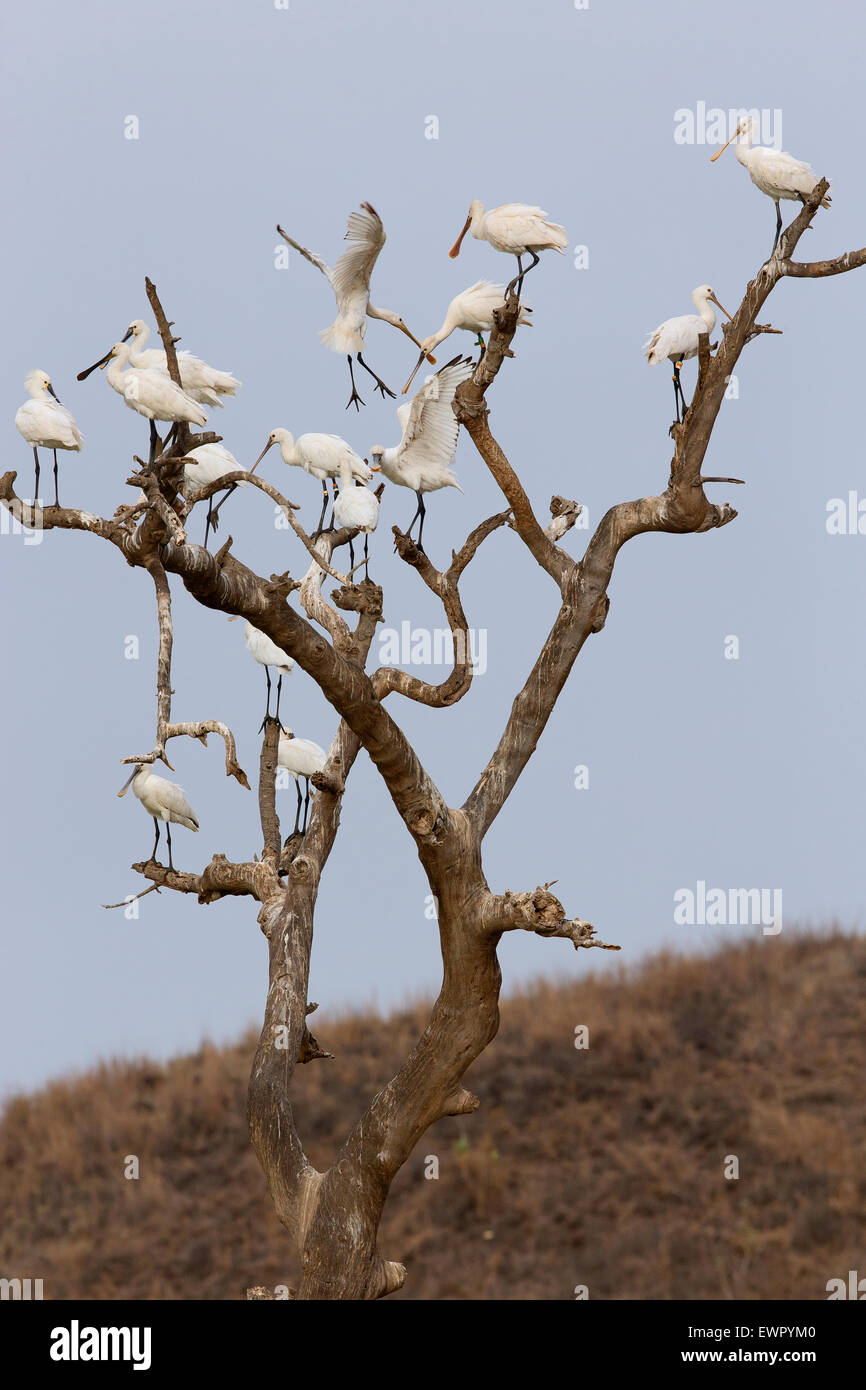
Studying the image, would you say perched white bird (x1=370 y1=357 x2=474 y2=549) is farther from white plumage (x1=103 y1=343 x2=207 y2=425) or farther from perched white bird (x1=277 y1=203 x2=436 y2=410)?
white plumage (x1=103 y1=343 x2=207 y2=425)

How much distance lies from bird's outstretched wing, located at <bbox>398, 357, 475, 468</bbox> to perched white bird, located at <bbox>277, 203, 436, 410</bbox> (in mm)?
432

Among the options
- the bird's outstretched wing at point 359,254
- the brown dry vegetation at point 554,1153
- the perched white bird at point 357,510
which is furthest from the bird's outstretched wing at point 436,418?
the brown dry vegetation at point 554,1153

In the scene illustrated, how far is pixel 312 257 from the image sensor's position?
25.1ft

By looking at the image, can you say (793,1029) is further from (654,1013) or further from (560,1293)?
(560,1293)

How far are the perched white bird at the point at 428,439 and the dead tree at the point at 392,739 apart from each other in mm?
695

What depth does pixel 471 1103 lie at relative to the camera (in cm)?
691

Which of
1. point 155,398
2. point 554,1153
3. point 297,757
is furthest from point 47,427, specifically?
point 554,1153

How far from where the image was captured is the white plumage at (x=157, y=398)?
6.79 m

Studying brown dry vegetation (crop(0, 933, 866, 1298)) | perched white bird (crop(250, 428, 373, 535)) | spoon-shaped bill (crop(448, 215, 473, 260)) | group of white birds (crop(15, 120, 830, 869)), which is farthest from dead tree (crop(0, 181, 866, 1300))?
brown dry vegetation (crop(0, 933, 866, 1298))

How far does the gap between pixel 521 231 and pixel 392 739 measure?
3.10 m

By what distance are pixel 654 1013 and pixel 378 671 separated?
1027 cm

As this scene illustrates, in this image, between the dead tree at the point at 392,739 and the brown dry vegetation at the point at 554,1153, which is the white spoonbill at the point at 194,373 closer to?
the dead tree at the point at 392,739

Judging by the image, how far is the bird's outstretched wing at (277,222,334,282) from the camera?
7.41 metres
